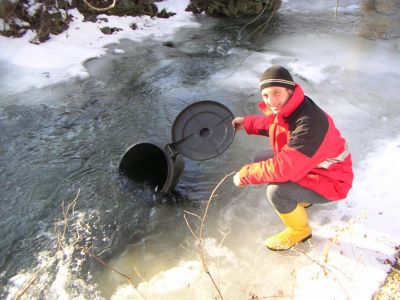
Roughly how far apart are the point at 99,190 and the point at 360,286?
7.85 ft

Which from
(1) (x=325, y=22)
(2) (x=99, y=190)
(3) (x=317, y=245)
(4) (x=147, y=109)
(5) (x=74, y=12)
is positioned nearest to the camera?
(3) (x=317, y=245)

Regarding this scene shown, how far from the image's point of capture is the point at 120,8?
27.6ft

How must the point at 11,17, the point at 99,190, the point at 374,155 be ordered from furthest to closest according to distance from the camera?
1. the point at 11,17
2. the point at 374,155
3. the point at 99,190

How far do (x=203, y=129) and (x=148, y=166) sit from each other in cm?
77

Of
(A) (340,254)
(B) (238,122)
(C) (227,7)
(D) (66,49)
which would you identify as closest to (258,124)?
(B) (238,122)

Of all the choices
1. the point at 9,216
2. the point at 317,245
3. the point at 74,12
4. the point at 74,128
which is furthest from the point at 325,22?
the point at 9,216

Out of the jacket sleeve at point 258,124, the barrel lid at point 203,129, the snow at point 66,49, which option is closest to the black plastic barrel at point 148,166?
the barrel lid at point 203,129

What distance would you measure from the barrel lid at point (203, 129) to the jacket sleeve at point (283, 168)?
0.74 m

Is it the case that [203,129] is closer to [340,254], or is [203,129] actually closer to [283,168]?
[283,168]

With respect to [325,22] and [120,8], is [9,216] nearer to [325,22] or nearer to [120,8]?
[120,8]

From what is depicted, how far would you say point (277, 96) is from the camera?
2.62 m

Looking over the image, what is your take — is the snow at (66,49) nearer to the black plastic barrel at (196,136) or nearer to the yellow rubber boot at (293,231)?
the black plastic barrel at (196,136)

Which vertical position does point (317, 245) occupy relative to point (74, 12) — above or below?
below

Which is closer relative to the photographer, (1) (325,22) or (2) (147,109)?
(2) (147,109)
